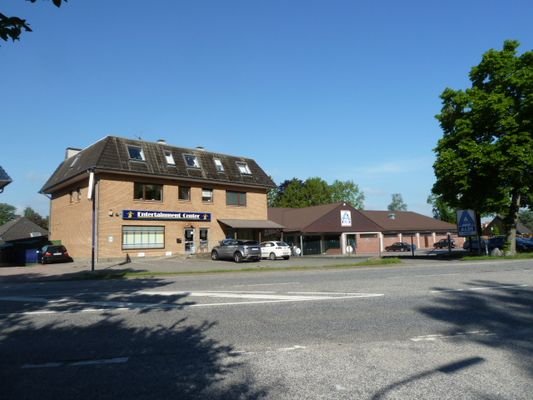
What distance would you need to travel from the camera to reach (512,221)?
30047 mm

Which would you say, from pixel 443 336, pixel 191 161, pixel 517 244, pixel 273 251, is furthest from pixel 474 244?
pixel 443 336

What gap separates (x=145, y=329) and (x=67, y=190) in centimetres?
3195

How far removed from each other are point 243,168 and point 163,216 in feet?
31.7

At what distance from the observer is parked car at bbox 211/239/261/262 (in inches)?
1185

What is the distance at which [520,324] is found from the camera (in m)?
7.55

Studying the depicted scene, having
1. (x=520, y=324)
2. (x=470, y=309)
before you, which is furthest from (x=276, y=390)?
(x=470, y=309)

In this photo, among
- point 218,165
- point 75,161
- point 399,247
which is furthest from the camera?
point 399,247

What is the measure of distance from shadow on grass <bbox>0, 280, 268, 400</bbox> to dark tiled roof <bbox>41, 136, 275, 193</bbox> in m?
22.8

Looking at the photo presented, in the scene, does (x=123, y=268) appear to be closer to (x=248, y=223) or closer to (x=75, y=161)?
(x=248, y=223)

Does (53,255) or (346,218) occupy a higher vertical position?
(346,218)

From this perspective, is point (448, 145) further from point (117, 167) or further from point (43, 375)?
point (43, 375)

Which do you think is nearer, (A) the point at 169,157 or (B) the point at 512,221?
(B) the point at 512,221

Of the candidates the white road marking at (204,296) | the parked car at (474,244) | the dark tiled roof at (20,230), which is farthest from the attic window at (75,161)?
the parked car at (474,244)

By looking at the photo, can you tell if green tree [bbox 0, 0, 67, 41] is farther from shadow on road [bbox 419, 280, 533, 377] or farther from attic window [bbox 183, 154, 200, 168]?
attic window [bbox 183, 154, 200, 168]
